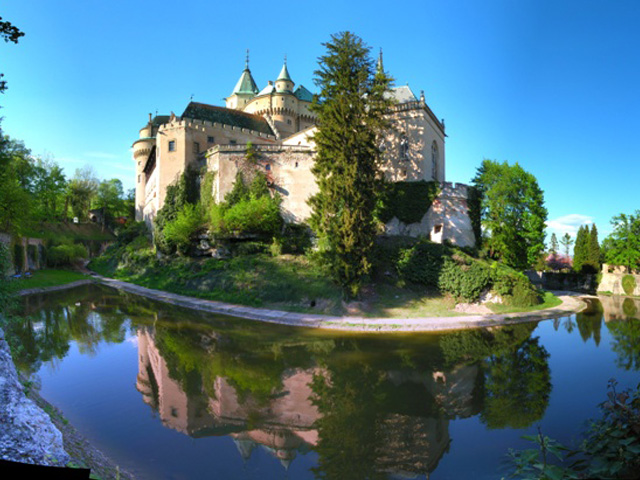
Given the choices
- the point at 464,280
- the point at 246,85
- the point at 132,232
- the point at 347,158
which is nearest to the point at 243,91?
the point at 246,85

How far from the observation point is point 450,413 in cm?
866

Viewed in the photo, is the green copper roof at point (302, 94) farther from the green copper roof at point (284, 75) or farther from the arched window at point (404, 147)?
the arched window at point (404, 147)

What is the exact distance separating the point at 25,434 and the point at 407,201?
27.7 meters

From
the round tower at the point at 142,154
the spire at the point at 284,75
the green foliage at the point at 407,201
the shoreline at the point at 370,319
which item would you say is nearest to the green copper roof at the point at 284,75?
the spire at the point at 284,75

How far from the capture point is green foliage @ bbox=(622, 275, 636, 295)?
133 feet

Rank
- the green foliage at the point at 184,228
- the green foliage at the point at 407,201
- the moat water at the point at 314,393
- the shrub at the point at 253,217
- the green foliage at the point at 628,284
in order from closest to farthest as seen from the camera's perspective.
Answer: the moat water at the point at 314,393 → the green foliage at the point at 407,201 → the shrub at the point at 253,217 → the green foliage at the point at 184,228 → the green foliage at the point at 628,284

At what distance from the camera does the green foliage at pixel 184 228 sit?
100ft

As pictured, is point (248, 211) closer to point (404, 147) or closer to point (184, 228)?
point (184, 228)

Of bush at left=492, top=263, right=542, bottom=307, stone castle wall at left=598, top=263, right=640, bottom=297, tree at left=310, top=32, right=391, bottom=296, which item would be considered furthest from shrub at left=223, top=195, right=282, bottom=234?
stone castle wall at left=598, top=263, right=640, bottom=297

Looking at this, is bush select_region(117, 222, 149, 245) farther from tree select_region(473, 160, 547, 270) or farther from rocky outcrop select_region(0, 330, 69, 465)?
rocky outcrop select_region(0, 330, 69, 465)

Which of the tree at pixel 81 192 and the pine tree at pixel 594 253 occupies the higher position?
the tree at pixel 81 192

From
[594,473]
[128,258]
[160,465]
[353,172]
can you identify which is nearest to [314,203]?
[353,172]

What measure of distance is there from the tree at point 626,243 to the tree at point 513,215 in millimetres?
18972

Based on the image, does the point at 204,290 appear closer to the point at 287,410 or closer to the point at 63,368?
the point at 63,368
